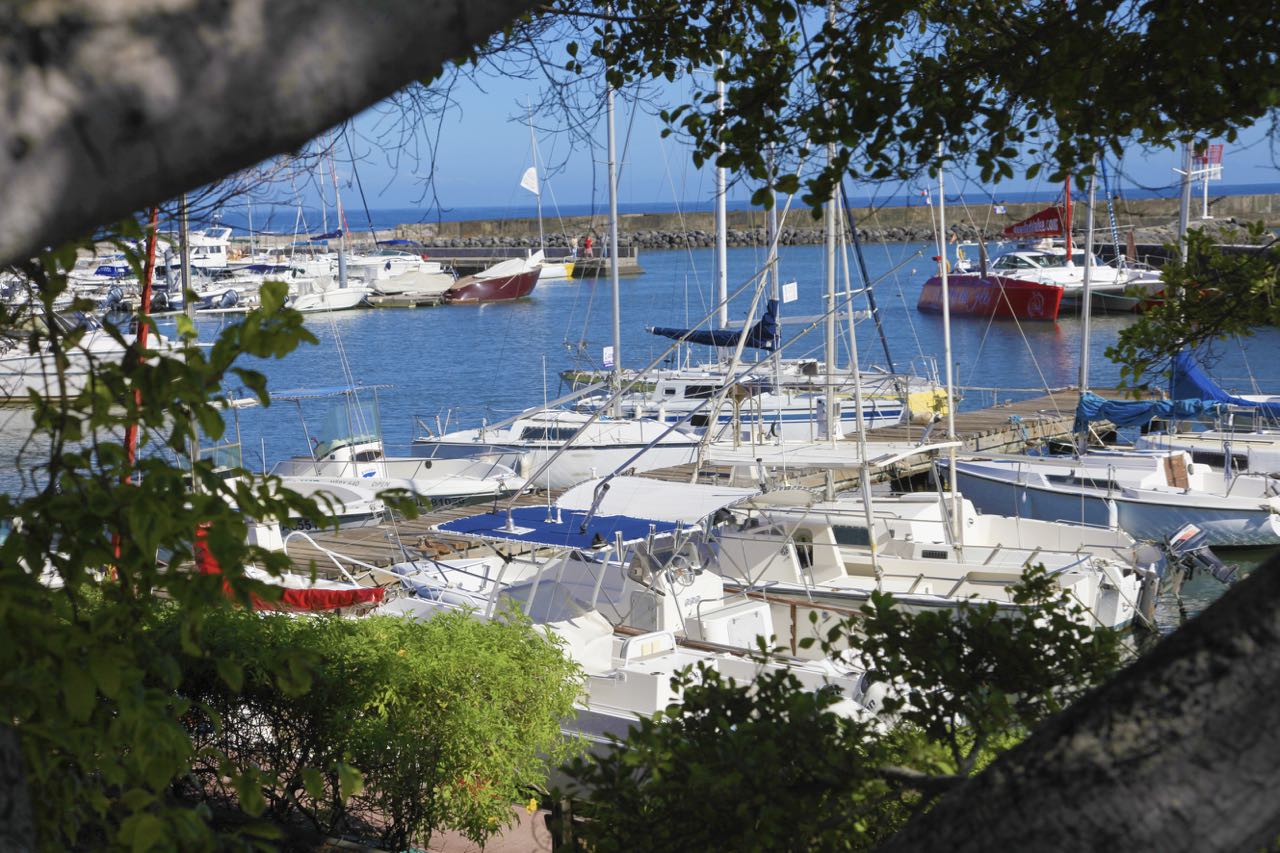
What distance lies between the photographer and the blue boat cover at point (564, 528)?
1185cm

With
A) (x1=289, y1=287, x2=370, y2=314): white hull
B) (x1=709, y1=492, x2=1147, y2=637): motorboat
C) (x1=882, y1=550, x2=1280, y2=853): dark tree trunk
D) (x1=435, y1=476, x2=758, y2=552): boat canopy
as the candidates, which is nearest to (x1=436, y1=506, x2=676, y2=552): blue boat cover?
(x1=435, y1=476, x2=758, y2=552): boat canopy

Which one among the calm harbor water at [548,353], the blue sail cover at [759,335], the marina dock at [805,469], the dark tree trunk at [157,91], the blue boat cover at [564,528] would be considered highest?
the dark tree trunk at [157,91]

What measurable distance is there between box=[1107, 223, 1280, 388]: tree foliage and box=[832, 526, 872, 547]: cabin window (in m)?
9.98

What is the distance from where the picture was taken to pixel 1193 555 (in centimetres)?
1755

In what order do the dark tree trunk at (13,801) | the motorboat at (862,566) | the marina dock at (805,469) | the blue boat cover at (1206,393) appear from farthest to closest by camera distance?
the blue boat cover at (1206,393), the marina dock at (805,469), the motorboat at (862,566), the dark tree trunk at (13,801)

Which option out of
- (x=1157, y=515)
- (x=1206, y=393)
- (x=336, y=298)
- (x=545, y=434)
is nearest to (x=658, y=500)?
(x=1157, y=515)

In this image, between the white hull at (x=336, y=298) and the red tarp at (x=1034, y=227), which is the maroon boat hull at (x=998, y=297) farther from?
the white hull at (x=336, y=298)

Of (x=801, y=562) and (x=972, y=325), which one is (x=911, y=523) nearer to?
(x=801, y=562)

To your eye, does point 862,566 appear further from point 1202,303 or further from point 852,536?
point 1202,303

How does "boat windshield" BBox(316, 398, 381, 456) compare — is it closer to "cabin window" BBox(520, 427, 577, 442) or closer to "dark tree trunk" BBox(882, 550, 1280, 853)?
"cabin window" BBox(520, 427, 577, 442)

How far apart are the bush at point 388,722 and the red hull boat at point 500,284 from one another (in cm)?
6916

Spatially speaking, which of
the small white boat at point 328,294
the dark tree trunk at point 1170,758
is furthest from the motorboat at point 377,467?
the small white boat at point 328,294

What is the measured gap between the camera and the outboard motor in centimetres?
1707

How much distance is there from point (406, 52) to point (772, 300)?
68.1 ft
